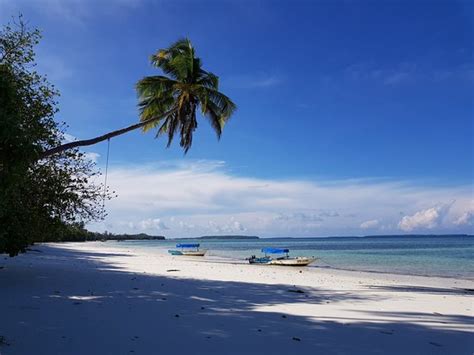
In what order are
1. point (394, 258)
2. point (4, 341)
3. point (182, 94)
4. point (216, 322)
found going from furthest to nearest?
point (394, 258) < point (182, 94) < point (216, 322) < point (4, 341)

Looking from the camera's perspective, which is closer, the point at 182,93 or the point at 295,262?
the point at 182,93

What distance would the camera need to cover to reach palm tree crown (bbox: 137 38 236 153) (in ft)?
55.0

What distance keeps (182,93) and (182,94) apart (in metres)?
0.08

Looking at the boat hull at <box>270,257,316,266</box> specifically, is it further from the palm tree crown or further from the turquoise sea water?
the palm tree crown

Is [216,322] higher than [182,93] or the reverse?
the reverse

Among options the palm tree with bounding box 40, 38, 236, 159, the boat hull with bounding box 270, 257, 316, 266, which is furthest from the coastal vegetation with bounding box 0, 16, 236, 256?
the boat hull with bounding box 270, 257, 316, 266

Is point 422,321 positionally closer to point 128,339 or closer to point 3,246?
point 128,339

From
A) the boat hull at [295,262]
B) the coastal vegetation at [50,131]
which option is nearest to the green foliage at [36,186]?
the coastal vegetation at [50,131]

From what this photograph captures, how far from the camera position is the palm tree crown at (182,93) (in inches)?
659

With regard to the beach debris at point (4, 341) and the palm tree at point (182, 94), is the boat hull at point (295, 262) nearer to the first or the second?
the palm tree at point (182, 94)

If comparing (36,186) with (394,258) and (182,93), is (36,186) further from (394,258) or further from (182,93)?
(394,258)

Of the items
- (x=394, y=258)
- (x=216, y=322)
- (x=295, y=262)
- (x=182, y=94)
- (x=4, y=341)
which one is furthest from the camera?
(x=394, y=258)

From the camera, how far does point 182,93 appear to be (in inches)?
663

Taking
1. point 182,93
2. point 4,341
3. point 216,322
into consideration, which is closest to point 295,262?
point 182,93
